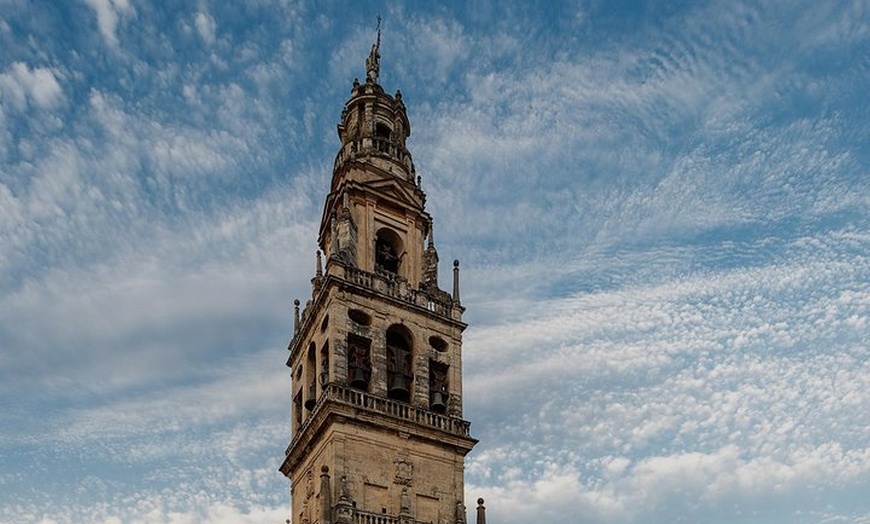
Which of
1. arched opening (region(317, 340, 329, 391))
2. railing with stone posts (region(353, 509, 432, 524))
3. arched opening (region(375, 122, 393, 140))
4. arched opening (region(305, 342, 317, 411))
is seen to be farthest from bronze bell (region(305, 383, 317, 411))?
arched opening (region(375, 122, 393, 140))

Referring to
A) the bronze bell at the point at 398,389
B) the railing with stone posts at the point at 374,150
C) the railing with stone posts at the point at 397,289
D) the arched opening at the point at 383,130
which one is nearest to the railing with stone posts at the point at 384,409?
the bronze bell at the point at 398,389

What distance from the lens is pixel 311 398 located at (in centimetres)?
3938

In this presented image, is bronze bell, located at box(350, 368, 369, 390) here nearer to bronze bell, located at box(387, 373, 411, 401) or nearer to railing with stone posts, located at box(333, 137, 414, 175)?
bronze bell, located at box(387, 373, 411, 401)

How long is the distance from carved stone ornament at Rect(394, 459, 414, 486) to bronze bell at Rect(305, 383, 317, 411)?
5.07 m

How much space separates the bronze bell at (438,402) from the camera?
38656 mm

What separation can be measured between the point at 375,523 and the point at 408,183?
17.4 meters

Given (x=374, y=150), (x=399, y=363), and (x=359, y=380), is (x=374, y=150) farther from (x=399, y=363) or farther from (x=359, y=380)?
(x=359, y=380)

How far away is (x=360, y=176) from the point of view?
142ft

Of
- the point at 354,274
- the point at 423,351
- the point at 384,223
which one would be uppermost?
the point at 384,223

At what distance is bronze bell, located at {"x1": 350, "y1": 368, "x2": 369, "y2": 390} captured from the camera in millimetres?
37250

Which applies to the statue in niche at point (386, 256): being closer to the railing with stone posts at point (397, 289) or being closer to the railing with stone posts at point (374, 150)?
the railing with stone posts at point (397, 289)

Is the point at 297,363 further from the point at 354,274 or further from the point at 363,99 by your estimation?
the point at 363,99

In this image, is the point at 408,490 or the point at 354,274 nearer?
the point at 408,490

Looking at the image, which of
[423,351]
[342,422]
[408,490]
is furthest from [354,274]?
[408,490]
